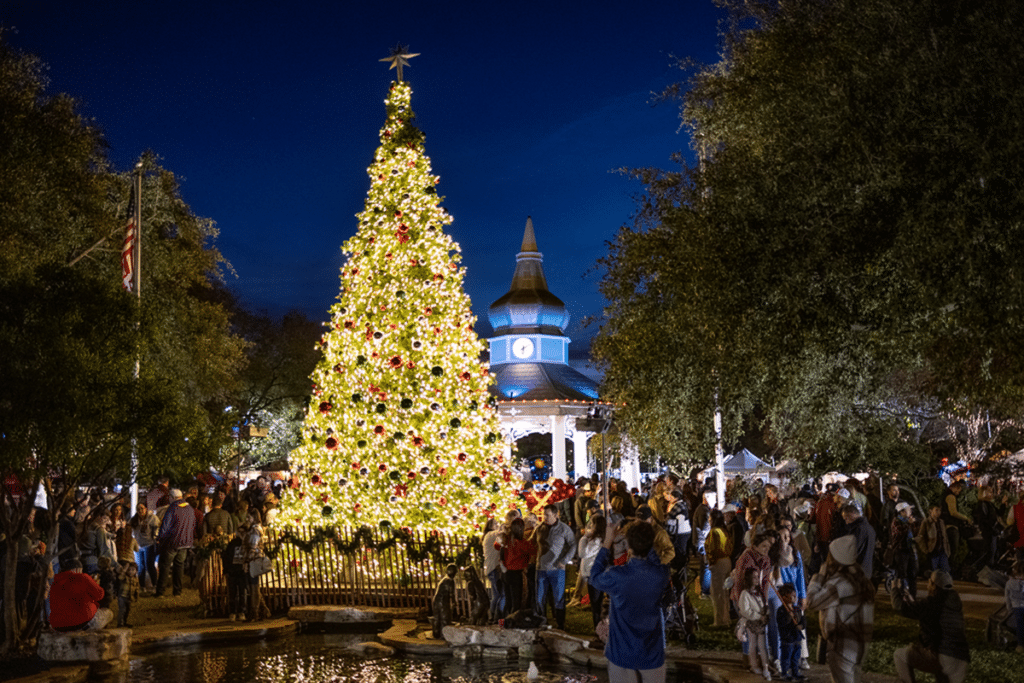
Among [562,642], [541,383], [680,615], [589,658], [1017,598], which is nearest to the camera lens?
[1017,598]

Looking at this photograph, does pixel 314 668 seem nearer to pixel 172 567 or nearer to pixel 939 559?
pixel 172 567

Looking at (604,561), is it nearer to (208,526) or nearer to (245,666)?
(245,666)

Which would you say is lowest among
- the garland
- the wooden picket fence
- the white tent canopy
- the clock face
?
the wooden picket fence

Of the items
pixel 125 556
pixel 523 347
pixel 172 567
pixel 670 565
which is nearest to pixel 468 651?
pixel 670 565

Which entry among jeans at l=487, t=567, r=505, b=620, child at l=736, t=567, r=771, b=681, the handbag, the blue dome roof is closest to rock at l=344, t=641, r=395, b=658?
jeans at l=487, t=567, r=505, b=620

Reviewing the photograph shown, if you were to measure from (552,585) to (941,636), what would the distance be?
6608 mm

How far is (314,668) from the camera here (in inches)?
449

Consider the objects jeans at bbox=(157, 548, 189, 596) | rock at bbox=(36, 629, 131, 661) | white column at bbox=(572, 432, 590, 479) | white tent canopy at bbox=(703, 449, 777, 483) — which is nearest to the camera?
rock at bbox=(36, 629, 131, 661)

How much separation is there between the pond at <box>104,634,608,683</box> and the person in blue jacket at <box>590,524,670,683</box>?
4436 mm

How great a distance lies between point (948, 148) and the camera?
28.7ft

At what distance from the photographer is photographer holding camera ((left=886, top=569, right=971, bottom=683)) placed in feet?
23.7

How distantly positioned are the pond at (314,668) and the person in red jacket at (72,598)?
2.81 ft

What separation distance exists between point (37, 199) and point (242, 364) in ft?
54.2

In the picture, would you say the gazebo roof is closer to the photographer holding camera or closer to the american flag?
the american flag
